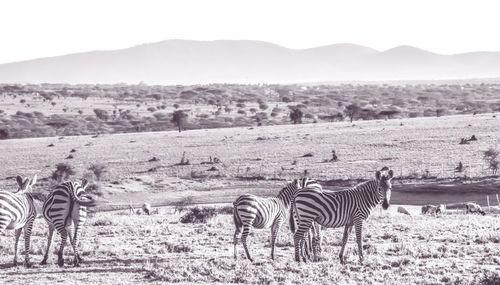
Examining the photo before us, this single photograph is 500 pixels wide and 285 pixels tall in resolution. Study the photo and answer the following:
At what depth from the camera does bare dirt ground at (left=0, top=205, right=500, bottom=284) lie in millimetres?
14898

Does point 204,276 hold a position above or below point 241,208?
below

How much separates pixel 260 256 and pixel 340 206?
8.37 ft

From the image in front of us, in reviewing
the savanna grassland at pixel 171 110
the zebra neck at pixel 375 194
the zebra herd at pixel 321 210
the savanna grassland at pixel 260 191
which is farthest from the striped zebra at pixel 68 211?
the savanna grassland at pixel 171 110

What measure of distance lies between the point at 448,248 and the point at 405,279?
3.96 meters

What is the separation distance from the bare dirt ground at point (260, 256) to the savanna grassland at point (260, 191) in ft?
0.12

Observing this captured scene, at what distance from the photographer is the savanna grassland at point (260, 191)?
1548cm

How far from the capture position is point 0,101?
351ft

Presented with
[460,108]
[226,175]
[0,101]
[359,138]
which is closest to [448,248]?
[226,175]

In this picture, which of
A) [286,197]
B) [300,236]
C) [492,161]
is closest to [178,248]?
[286,197]

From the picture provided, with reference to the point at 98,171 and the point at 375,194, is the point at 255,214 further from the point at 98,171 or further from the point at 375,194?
the point at 98,171

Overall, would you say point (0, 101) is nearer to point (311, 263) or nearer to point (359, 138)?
point (359, 138)

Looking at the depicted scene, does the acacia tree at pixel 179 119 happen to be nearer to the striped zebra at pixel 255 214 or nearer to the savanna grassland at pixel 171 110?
the savanna grassland at pixel 171 110

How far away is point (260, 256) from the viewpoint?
1766cm

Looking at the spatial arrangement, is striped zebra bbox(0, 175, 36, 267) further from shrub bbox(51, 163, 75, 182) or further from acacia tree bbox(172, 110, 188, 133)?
acacia tree bbox(172, 110, 188, 133)
